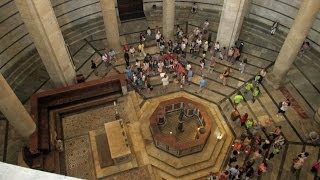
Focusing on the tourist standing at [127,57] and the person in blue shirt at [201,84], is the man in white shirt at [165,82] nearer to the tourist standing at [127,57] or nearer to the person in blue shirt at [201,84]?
the person in blue shirt at [201,84]

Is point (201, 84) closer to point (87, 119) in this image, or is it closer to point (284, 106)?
point (284, 106)

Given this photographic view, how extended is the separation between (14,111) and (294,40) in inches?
546

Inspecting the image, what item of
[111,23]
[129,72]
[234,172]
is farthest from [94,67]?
[234,172]

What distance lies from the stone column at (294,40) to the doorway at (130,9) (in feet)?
32.4

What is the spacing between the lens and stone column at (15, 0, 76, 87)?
46.3 feet

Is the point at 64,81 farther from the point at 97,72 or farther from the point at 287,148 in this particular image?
the point at 287,148

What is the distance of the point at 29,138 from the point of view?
15.2 m

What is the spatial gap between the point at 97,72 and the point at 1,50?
212 inches

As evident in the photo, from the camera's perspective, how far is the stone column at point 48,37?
46.3 feet

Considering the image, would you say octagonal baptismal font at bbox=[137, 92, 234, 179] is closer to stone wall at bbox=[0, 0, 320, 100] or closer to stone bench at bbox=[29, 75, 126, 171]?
stone bench at bbox=[29, 75, 126, 171]

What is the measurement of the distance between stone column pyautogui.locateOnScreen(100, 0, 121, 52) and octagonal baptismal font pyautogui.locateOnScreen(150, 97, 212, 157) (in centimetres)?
525

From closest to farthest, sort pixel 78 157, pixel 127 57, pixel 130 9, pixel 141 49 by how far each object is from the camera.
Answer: pixel 78 157 < pixel 127 57 < pixel 141 49 < pixel 130 9

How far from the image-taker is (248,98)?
18016 mm

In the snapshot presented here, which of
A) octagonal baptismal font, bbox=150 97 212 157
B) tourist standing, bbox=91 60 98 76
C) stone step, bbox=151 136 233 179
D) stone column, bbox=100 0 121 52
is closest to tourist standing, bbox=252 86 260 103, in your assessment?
octagonal baptismal font, bbox=150 97 212 157
